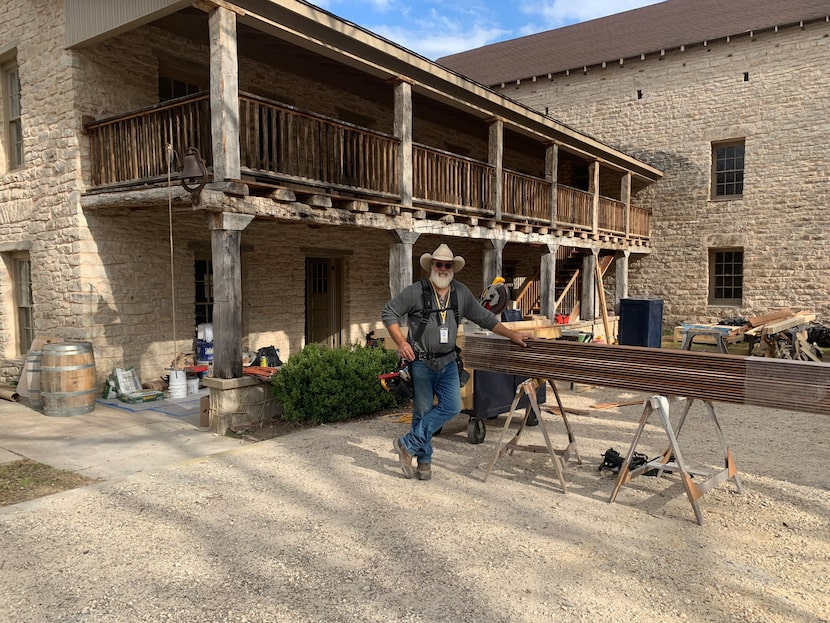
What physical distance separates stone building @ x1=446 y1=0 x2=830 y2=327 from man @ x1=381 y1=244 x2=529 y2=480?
15218 millimetres

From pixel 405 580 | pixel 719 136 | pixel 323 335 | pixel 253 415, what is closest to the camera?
pixel 405 580

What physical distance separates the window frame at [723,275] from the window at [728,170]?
1.66 meters

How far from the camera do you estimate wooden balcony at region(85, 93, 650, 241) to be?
6977 mm

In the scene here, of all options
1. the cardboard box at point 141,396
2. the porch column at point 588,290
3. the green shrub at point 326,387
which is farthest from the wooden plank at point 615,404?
the porch column at point 588,290

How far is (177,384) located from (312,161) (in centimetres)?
380

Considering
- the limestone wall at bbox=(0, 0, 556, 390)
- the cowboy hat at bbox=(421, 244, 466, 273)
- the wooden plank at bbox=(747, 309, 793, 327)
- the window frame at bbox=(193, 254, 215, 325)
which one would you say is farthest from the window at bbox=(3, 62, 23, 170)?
the wooden plank at bbox=(747, 309, 793, 327)

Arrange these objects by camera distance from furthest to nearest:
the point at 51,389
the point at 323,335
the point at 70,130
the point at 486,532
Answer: the point at 323,335, the point at 70,130, the point at 51,389, the point at 486,532

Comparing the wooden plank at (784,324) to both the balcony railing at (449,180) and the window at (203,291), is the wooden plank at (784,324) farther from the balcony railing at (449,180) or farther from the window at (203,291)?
the window at (203,291)

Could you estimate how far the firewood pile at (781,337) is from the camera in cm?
1091

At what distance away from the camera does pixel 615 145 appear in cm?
1895

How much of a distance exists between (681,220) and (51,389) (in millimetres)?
17270

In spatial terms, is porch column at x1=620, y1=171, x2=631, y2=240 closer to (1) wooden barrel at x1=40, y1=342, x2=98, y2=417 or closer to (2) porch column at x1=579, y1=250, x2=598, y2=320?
(2) porch column at x1=579, y1=250, x2=598, y2=320

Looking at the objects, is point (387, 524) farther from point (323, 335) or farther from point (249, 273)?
point (323, 335)

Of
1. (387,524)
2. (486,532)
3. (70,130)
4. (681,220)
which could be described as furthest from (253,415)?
(681,220)
